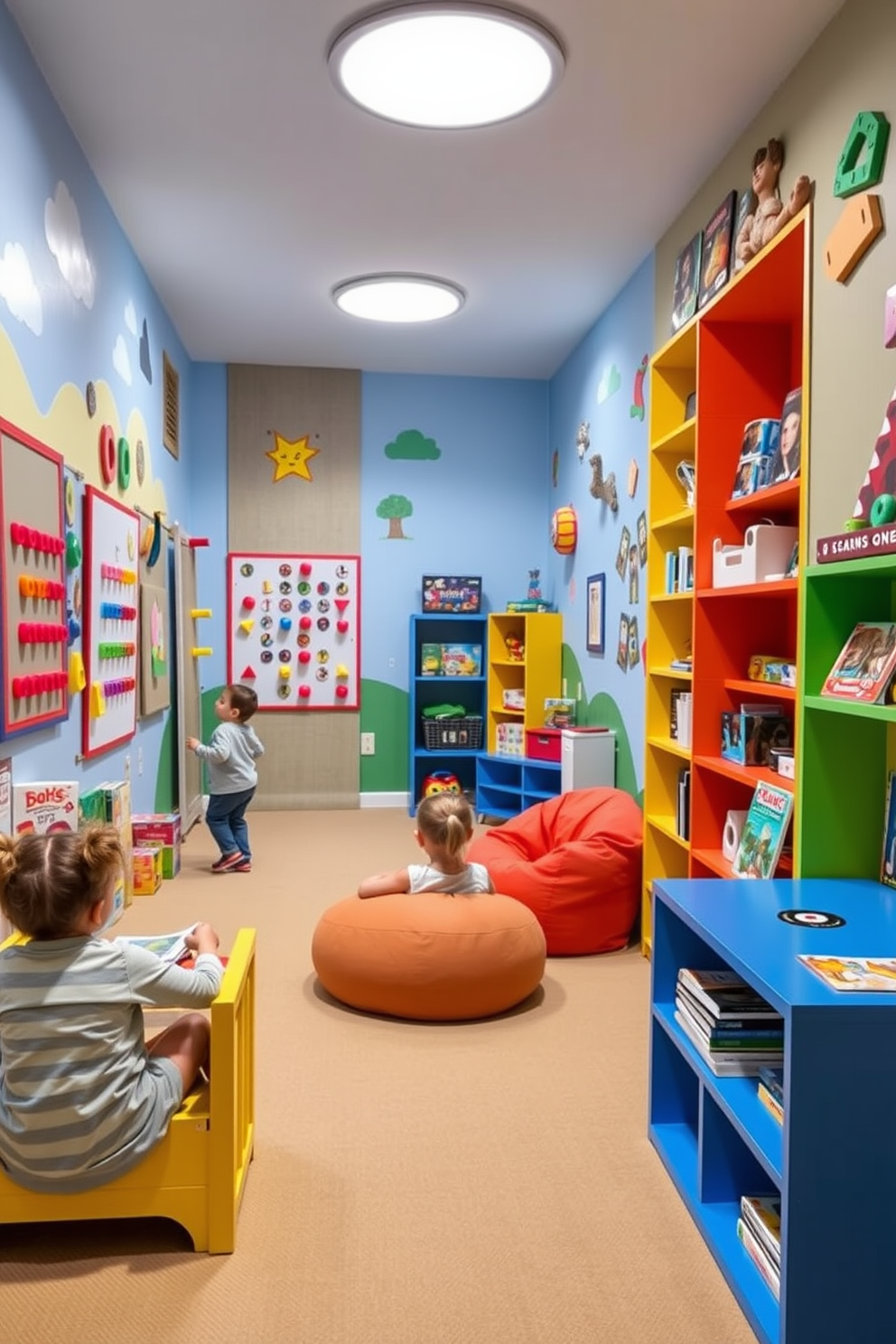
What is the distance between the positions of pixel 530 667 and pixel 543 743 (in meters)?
0.57

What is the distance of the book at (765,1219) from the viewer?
1811 millimetres

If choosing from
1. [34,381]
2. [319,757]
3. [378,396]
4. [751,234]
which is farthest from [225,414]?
[751,234]

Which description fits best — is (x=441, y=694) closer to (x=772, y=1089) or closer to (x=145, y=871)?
(x=145, y=871)

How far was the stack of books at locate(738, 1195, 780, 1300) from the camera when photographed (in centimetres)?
180

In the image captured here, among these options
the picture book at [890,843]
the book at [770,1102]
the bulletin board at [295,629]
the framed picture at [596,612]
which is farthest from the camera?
the bulletin board at [295,629]

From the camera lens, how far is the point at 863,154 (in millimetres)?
2504

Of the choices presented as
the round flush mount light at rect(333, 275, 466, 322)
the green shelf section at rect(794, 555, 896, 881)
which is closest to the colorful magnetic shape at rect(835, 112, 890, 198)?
the green shelf section at rect(794, 555, 896, 881)

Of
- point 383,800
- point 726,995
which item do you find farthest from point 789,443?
point 383,800

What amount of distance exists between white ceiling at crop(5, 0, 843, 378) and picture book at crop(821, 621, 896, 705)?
186cm

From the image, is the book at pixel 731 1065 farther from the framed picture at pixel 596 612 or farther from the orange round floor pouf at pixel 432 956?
the framed picture at pixel 596 612

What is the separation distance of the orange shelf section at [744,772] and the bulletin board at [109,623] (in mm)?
2363

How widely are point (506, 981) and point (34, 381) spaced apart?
2.48m

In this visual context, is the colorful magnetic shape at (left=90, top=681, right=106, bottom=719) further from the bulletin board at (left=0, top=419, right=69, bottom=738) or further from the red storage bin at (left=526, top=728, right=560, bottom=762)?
the red storage bin at (left=526, top=728, right=560, bottom=762)

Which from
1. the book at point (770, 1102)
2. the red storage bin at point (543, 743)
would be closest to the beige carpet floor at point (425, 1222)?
the book at point (770, 1102)
